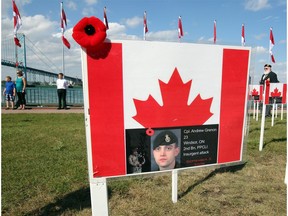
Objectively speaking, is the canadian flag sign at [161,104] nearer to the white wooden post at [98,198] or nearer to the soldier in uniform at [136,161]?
the soldier in uniform at [136,161]

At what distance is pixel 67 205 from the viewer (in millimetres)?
3213

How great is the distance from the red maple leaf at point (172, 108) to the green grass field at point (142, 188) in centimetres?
59

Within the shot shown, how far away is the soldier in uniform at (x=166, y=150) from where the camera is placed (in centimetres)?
276

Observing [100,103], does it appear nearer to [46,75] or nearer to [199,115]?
[199,115]

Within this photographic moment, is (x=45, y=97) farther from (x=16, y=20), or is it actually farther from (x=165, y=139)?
(x=165, y=139)

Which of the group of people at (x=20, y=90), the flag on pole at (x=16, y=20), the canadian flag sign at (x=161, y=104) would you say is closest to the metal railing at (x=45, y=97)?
the group of people at (x=20, y=90)

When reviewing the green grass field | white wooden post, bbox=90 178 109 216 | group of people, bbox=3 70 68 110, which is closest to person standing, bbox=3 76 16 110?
group of people, bbox=3 70 68 110

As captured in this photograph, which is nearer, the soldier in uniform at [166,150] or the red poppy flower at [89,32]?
the red poppy flower at [89,32]

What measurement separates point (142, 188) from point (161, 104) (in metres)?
1.48

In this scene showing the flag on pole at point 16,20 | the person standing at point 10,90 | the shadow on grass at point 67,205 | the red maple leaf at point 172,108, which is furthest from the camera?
the flag on pole at point 16,20

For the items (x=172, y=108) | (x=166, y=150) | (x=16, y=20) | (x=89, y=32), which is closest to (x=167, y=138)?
(x=166, y=150)

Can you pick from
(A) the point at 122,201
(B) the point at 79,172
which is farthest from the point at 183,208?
(B) the point at 79,172

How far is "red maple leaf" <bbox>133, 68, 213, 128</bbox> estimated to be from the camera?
264 centimetres

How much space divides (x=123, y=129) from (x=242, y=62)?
60.6 inches
